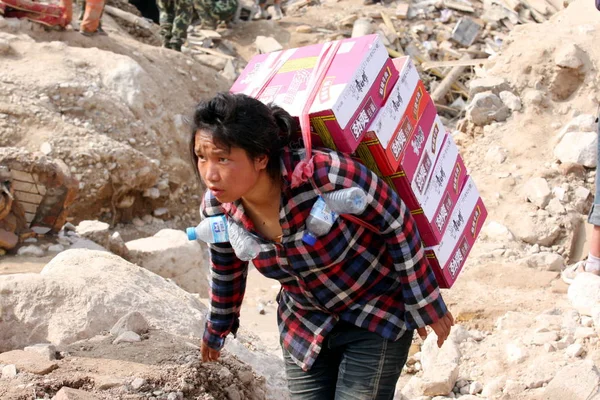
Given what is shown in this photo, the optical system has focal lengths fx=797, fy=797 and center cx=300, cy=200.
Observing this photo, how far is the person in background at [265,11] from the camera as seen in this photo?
50.4ft

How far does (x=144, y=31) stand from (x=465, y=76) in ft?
17.5

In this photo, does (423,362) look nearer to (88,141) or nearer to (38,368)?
(38,368)

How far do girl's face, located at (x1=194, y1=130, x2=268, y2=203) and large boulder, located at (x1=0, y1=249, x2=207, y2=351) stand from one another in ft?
4.93

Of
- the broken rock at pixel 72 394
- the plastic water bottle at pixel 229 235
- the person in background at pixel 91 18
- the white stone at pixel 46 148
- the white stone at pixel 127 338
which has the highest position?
the plastic water bottle at pixel 229 235

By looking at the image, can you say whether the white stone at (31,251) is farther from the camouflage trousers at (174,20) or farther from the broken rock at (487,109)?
the camouflage trousers at (174,20)

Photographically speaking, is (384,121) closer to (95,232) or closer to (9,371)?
(9,371)

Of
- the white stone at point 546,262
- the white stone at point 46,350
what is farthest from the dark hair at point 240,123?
the white stone at point 546,262

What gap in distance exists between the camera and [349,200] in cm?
228

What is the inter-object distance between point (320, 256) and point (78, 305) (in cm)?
A: 166

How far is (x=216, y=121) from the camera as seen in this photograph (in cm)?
234

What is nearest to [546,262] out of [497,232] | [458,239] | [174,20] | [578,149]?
[497,232]

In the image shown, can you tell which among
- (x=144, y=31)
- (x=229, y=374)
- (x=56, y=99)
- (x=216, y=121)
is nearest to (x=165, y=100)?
(x=56, y=99)

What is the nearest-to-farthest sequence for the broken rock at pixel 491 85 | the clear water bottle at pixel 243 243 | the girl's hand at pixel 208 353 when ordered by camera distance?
the clear water bottle at pixel 243 243 < the girl's hand at pixel 208 353 < the broken rock at pixel 491 85

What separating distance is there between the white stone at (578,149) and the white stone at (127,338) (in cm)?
491
